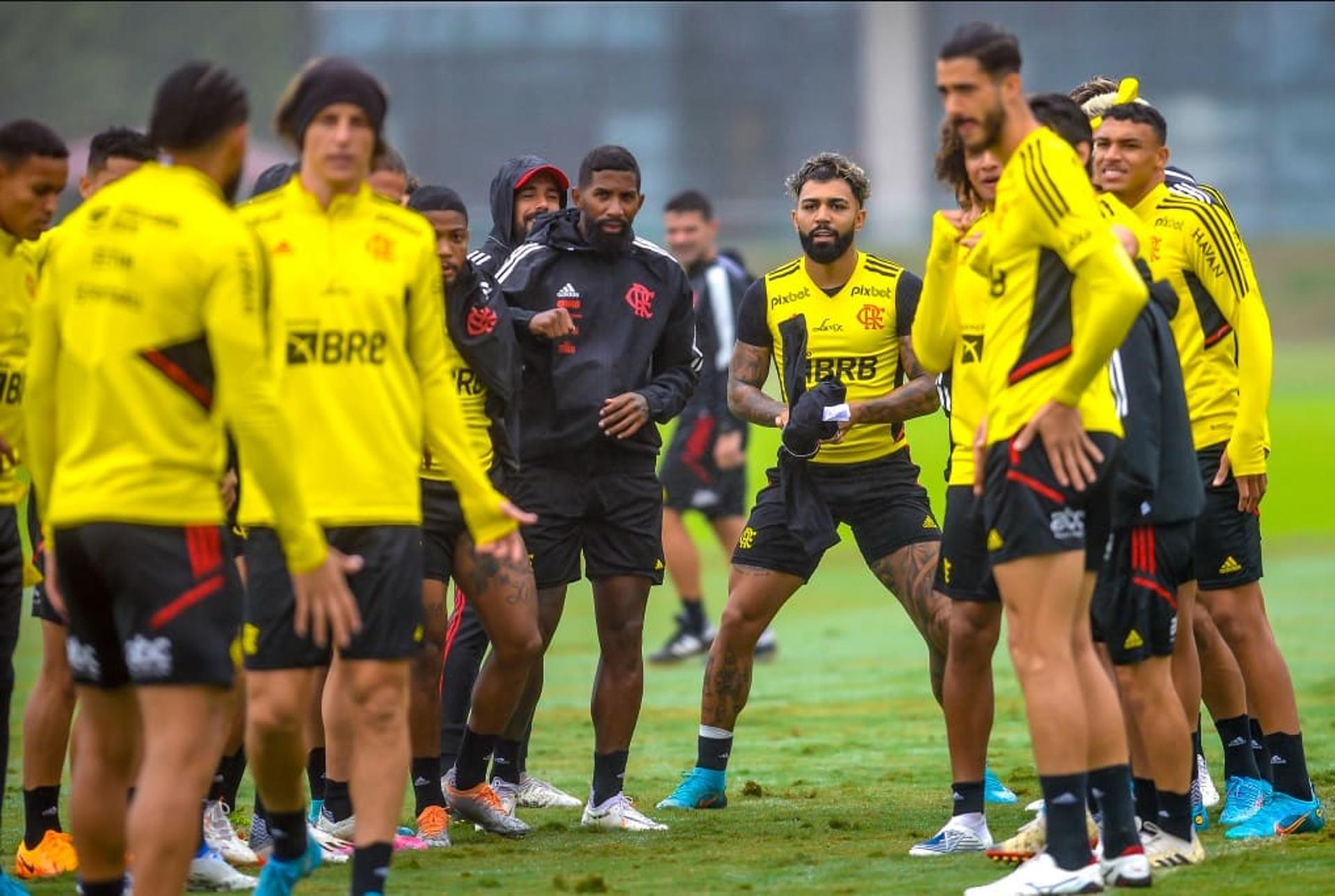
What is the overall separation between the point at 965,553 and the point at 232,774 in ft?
9.02

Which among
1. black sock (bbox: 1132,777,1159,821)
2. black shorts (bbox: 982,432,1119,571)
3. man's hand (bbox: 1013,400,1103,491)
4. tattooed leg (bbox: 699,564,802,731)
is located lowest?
black sock (bbox: 1132,777,1159,821)

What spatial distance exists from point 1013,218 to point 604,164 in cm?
255

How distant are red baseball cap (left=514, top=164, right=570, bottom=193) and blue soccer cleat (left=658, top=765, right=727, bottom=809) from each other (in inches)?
97.6

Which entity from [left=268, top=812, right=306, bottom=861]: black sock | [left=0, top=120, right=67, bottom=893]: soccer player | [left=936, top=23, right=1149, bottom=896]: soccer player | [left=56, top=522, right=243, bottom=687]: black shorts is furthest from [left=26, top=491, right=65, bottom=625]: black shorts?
[left=936, top=23, right=1149, bottom=896]: soccer player

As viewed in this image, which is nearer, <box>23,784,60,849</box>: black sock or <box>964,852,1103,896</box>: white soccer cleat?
<box>964,852,1103,896</box>: white soccer cleat

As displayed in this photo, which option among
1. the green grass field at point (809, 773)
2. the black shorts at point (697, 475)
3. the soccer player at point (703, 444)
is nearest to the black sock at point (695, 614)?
the soccer player at point (703, 444)

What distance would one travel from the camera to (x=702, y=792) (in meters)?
8.27

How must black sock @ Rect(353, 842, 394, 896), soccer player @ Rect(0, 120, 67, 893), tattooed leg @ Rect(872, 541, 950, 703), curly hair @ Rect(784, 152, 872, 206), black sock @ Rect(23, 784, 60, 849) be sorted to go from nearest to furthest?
black sock @ Rect(353, 842, 394, 896), soccer player @ Rect(0, 120, 67, 893), black sock @ Rect(23, 784, 60, 849), tattooed leg @ Rect(872, 541, 950, 703), curly hair @ Rect(784, 152, 872, 206)

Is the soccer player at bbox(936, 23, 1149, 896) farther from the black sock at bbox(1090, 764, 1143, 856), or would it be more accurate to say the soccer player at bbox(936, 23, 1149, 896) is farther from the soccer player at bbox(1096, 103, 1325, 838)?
the soccer player at bbox(1096, 103, 1325, 838)

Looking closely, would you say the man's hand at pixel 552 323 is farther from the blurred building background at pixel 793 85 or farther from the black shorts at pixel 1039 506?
the blurred building background at pixel 793 85

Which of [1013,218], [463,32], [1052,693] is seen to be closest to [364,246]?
[1013,218]

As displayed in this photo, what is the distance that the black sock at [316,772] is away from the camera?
7688 millimetres

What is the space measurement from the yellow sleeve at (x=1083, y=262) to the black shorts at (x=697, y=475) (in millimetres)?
8179

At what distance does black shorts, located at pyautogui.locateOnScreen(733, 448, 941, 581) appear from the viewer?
8.33 meters
